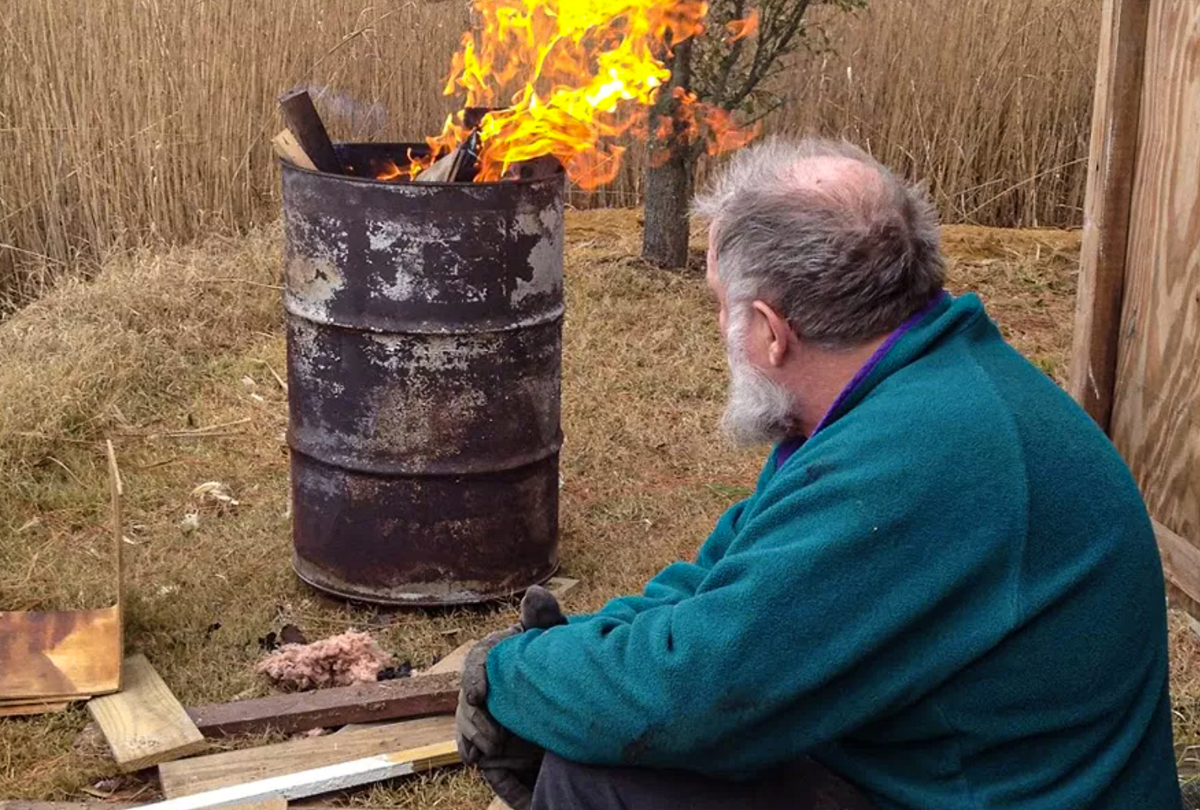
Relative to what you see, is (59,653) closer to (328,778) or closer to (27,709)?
(27,709)

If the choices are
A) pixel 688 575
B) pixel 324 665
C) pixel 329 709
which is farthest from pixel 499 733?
pixel 324 665

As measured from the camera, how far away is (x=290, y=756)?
11.8ft

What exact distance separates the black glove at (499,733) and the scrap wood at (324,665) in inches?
59.8

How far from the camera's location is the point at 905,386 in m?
2.13

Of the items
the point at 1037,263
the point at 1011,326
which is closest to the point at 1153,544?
the point at 1011,326

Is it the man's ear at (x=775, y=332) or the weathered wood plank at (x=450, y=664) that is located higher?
the man's ear at (x=775, y=332)

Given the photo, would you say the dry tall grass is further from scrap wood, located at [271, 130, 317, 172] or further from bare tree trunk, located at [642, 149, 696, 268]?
scrap wood, located at [271, 130, 317, 172]

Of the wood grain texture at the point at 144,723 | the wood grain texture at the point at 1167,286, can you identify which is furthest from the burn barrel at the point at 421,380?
the wood grain texture at the point at 1167,286

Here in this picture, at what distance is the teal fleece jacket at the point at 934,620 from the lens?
2020 millimetres

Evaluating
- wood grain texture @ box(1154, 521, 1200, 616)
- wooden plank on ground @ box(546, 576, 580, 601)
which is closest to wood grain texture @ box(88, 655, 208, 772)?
wooden plank on ground @ box(546, 576, 580, 601)

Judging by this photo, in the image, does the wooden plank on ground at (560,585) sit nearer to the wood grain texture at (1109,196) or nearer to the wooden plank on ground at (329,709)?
the wooden plank on ground at (329,709)

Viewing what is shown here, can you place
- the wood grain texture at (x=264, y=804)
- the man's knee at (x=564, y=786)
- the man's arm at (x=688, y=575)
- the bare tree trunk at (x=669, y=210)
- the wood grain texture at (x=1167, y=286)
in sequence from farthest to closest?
the bare tree trunk at (x=669, y=210) → the wood grain texture at (x=1167, y=286) → the wood grain texture at (x=264, y=804) → the man's arm at (x=688, y=575) → the man's knee at (x=564, y=786)

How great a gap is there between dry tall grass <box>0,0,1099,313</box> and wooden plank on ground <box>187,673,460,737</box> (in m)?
4.90

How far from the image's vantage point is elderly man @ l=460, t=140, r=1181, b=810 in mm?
2025
